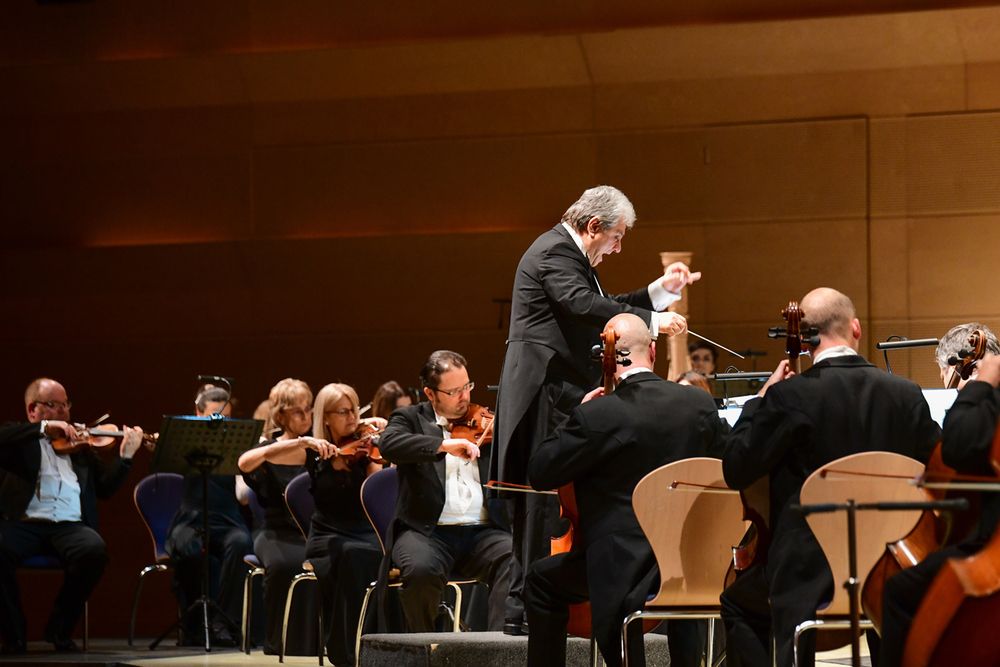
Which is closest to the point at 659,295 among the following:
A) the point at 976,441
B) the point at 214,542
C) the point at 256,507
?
the point at 976,441

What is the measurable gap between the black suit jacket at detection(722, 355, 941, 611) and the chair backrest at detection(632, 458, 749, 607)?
179 mm

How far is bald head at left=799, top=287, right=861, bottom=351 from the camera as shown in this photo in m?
2.80

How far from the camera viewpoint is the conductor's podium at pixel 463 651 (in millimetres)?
3477

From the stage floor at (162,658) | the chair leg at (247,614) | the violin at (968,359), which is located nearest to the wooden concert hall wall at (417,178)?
the stage floor at (162,658)

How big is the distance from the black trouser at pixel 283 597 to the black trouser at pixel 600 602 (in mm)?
2600

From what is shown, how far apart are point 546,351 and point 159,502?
357cm

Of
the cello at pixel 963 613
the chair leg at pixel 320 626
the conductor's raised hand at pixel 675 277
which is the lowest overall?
the chair leg at pixel 320 626

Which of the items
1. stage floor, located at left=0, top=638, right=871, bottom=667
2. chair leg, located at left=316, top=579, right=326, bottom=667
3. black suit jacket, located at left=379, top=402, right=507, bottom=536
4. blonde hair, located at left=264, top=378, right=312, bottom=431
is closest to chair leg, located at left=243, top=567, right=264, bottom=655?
stage floor, located at left=0, top=638, right=871, bottom=667

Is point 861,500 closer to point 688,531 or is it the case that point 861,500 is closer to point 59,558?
point 688,531

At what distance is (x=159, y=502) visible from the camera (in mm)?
6484

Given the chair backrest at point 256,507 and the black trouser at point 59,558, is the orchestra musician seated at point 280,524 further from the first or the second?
the black trouser at point 59,558

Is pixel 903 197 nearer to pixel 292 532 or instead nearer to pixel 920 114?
pixel 920 114

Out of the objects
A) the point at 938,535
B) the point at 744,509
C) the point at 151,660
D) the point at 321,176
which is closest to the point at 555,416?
the point at 744,509

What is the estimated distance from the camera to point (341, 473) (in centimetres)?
534
